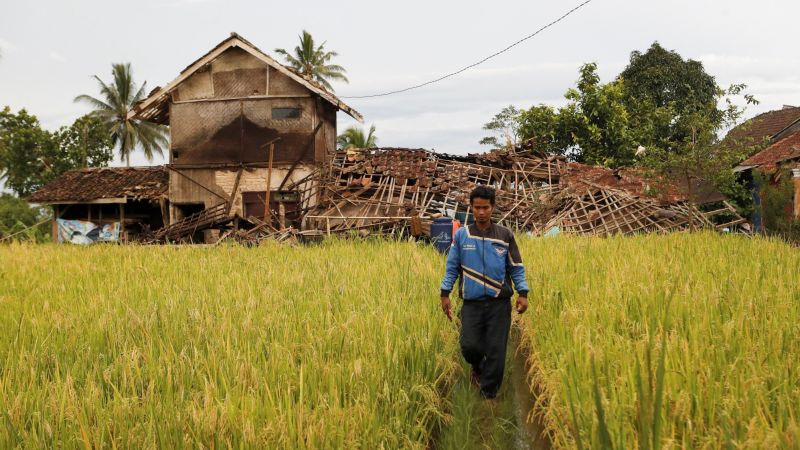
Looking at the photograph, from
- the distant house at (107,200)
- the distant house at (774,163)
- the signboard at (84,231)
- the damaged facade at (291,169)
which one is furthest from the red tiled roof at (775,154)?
the signboard at (84,231)

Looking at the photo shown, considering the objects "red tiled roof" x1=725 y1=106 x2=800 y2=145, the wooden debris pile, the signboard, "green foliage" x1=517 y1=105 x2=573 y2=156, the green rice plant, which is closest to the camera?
the green rice plant

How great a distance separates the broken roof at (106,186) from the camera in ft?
71.4

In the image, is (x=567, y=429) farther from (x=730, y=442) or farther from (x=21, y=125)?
(x=21, y=125)

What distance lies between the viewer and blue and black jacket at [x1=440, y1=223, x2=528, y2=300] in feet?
15.4

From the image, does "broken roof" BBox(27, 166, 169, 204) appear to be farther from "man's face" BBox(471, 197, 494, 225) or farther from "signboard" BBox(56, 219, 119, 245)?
"man's face" BBox(471, 197, 494, 225)

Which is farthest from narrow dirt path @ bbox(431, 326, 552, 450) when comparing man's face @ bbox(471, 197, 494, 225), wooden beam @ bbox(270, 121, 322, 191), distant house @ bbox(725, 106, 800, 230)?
wooden beam @ bbox(270, 121, 322, 191)

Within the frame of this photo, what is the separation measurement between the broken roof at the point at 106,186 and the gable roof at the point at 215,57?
2.77 meters

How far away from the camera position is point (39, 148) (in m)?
35.1

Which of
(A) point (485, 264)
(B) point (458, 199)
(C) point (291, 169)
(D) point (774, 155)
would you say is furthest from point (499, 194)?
(A) point (485, 264)

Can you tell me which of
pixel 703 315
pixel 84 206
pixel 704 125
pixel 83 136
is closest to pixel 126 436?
pixel 703 315

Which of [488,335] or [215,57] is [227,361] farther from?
[215,57]

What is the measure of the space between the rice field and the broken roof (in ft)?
46.7

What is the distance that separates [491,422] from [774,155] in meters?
18.8

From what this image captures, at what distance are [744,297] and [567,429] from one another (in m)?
2.77
